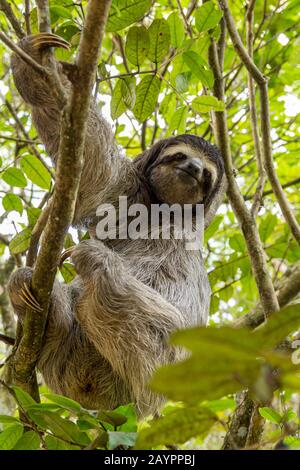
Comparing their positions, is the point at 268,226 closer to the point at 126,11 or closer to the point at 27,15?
the point at 126,11

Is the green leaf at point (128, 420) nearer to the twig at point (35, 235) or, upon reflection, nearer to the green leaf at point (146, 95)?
the twig at point (35, 235)

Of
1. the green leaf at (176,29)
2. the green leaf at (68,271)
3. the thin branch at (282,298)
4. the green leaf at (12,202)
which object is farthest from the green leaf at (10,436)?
the thin branch at (282,298)

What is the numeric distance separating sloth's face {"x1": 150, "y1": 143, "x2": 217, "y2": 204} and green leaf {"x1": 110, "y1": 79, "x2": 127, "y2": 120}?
85cm

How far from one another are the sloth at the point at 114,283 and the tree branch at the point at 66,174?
0.26 metres

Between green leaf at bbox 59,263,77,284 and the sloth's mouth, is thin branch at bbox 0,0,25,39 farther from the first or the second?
green leaf at bbox 59,263,77,284

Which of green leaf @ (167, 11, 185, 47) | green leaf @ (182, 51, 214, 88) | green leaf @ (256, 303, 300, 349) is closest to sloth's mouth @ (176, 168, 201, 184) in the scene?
green leaf @ (182, 51, 214, 88)

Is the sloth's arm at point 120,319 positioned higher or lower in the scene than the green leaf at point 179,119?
lower

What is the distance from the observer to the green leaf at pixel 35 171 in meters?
5.31

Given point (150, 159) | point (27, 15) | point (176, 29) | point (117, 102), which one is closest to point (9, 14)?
point (27, 15)

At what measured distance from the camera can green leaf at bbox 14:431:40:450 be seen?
122 inches

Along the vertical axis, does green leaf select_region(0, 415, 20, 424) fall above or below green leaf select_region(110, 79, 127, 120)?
below

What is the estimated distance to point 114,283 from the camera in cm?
474

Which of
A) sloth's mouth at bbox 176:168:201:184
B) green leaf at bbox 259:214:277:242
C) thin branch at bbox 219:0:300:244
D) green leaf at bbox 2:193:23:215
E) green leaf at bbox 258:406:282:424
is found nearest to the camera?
green leaf at bbox 258:406:282:424
